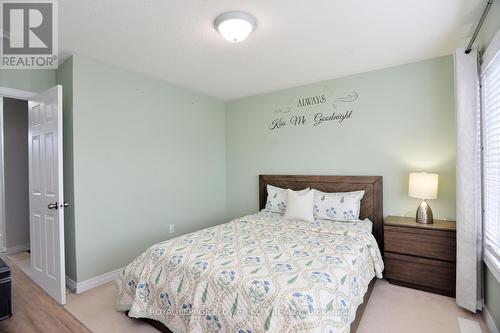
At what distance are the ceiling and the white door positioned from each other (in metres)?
0.67

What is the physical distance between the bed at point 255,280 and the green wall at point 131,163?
90 centimetres

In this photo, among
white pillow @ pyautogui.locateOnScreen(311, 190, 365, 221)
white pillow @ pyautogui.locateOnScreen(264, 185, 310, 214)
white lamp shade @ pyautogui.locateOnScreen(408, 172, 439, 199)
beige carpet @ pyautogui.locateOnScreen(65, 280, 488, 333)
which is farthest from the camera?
white pillow @ pyautogui.locateOnScreen(264, 185, 310, 214)

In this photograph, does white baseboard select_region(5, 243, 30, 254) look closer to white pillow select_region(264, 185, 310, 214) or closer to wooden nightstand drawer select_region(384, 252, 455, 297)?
white pillow select_region(264, 185, 310, 214)

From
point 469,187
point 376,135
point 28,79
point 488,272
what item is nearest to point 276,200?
point 376,135

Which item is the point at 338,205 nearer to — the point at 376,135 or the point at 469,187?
the point at 376,135

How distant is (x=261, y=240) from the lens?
90.4 inches

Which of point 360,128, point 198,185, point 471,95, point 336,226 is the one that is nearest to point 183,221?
point 198,185

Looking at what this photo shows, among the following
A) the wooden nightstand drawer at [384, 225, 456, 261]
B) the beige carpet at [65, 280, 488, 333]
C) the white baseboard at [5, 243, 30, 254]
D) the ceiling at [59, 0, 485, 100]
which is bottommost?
the beige carpet at [65, 280, 488, 333]

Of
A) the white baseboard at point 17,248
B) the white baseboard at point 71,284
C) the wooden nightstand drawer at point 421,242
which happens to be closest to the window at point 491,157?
the wooden nightstand drawer at point 421,242

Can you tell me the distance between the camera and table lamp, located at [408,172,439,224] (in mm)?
2510

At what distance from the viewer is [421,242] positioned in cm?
249

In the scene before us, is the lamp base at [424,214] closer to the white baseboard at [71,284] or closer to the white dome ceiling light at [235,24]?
the white dome ceiling light at [235,24]

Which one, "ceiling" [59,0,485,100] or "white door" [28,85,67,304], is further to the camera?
"white door" [28,85,67,304]

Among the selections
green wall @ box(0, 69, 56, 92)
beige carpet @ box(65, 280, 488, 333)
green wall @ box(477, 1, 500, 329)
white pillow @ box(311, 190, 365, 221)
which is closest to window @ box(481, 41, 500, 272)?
green wall @ box(477, 1, 500, 329)
